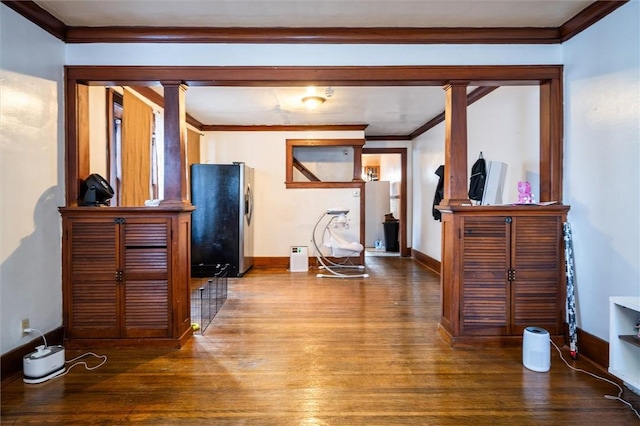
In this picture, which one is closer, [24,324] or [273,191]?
[24,324]

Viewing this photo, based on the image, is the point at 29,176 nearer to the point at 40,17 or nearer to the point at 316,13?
the point at 40,17

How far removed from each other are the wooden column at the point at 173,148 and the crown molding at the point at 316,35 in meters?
0.40

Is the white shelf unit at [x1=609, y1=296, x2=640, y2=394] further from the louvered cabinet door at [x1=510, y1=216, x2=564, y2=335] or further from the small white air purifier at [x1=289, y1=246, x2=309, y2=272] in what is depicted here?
the small white air purifier at [x1=289, y1=246, x2=309, y2=272]

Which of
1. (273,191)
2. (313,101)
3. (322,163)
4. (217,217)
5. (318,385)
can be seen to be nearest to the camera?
(318,385)

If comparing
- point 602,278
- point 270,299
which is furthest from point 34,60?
point 602,278

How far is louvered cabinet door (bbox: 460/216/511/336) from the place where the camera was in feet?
9.04

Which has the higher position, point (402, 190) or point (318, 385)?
point (402, 190)

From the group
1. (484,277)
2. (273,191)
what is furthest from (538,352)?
(273,191)

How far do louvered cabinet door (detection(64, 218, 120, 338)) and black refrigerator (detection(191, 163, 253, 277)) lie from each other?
252 centimetres

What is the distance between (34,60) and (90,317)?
1945 mm

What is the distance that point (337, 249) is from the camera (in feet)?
17.7

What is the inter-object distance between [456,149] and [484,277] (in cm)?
107

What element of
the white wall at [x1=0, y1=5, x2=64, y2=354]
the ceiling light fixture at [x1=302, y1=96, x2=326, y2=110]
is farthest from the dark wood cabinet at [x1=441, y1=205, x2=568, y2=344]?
the white wall at [x1=0, y1=5, x2=64, y2=354]

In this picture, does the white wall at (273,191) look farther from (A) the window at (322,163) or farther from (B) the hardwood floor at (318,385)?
(B) the hardwood floor at (318,385)
